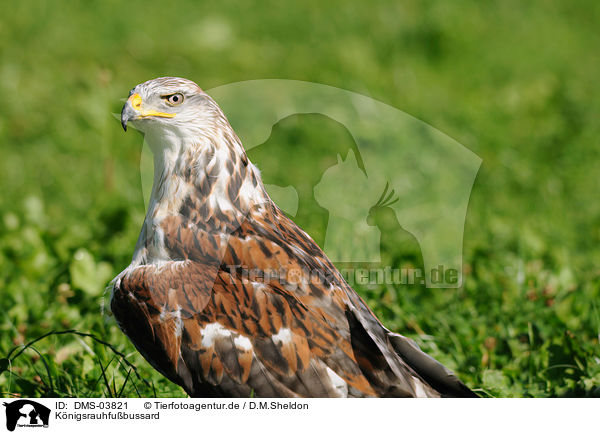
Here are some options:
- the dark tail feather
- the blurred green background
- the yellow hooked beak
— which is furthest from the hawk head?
the dark tail feather

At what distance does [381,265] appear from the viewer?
4.84 metres

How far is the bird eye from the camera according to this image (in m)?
2.97

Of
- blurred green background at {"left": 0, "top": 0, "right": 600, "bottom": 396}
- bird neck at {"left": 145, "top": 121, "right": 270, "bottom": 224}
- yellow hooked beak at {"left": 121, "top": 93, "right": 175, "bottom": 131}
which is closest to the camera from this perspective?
yellow hooked beak at {"left": 121, "top": 93, "right": 175, "bottom": 131}

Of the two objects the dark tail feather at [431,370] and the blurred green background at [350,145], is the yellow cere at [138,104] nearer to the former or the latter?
the blurred green background at [350,145]

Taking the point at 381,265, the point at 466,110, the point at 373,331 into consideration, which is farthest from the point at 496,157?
the point at 373,331
